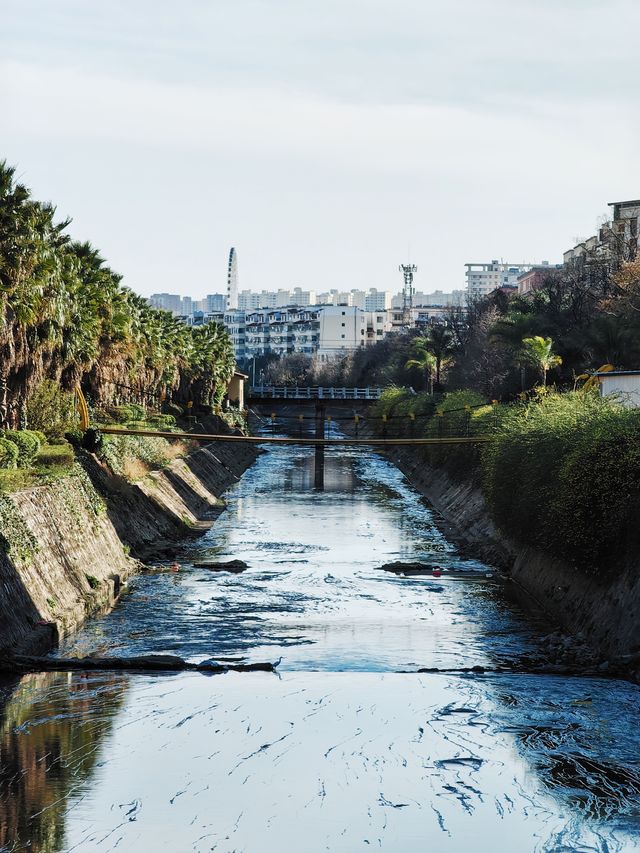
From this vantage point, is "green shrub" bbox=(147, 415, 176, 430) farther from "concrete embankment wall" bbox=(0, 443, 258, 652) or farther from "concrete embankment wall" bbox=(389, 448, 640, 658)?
"concrete embankment wall" bbox=(389, 448, 640, 658)

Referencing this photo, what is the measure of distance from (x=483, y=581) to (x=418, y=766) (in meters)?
19.4

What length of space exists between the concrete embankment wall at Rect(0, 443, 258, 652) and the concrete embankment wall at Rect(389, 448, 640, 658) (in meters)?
12.4

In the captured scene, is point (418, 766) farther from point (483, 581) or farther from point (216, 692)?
point (483, 581)

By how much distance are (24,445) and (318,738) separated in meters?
21.7

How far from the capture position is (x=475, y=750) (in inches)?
882

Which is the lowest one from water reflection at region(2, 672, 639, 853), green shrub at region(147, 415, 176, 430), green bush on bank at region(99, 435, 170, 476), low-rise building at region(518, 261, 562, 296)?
water reflection at region(2, 672, 639, 853)

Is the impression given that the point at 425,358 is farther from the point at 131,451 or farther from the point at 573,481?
the point at 573,481

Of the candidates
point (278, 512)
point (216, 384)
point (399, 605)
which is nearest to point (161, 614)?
point (399, 605)

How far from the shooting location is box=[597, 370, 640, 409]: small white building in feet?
155

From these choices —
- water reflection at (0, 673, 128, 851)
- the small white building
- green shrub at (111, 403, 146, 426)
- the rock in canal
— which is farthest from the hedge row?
green shrub at (111, 403, 146, 426)

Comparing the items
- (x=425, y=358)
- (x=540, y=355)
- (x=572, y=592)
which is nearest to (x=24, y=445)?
(x=572, y=592)

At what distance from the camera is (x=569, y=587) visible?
33.9 metres

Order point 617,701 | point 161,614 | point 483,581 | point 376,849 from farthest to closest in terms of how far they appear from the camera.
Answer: point 483,581 → point 161,614 → point 617,701 → point 376,849

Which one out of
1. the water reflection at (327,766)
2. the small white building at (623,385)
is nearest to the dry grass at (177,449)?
the small white building at (623,385)
